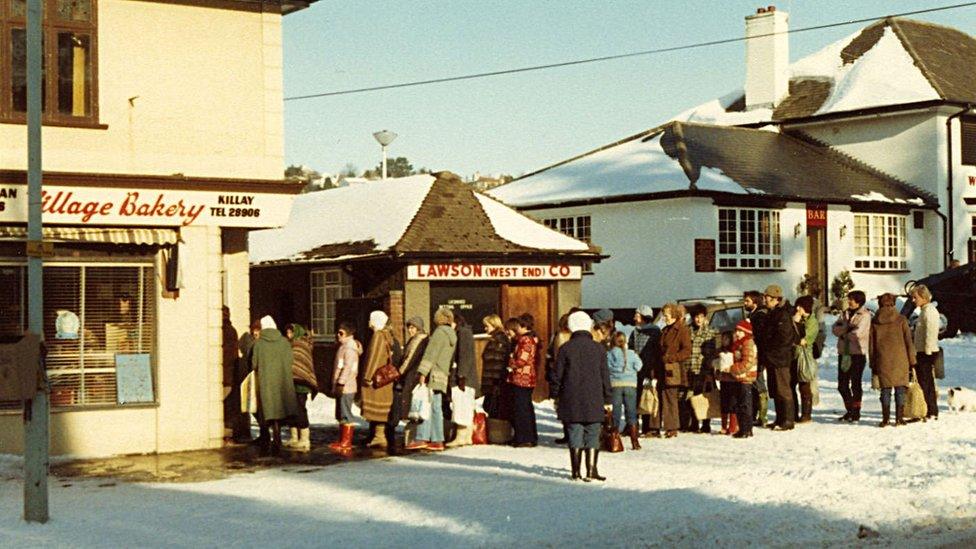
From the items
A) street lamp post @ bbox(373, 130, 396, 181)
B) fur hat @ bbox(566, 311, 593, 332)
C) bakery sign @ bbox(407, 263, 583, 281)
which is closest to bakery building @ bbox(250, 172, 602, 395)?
bakery sign @ bbox(407, 263, 583, 281)

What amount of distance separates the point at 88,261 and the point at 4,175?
5.31ft

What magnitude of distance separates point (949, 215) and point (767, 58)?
7573 millimetres

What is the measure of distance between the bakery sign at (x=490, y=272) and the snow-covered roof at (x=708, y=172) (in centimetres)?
952

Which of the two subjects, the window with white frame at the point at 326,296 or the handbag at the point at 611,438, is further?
the window with white frame at the point at 326,296

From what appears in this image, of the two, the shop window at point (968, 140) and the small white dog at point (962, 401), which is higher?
the shop window at point (968, 140)

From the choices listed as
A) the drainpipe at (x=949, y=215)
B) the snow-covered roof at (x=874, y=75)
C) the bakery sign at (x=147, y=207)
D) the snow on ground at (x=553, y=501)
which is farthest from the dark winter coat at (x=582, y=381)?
the drainpipe at (x=949, y=215)

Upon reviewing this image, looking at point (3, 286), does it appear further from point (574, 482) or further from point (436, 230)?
point (436, 230)

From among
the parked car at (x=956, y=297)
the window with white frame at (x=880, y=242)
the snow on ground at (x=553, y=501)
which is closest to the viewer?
the snow on ground at (x=553, y=501)

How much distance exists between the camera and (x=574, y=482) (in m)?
13.5

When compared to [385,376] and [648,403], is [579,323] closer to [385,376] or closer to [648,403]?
[385,376]

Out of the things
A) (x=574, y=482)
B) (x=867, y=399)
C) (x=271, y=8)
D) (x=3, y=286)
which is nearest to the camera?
(x=574, y=482)

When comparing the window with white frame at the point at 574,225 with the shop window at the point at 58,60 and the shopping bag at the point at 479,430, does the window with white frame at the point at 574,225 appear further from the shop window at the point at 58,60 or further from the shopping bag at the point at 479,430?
the shop window at the point at 58,60

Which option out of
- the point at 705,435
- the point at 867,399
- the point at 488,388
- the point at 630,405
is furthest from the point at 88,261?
the point at 867,399

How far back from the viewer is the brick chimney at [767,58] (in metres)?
41.7
